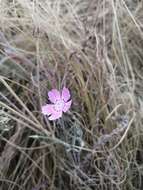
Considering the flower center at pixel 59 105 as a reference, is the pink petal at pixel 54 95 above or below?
above

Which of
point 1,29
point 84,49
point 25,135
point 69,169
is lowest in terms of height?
point 69,169

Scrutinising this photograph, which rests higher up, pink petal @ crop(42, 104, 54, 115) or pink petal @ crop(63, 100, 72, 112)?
pink petal @ crop(42, 104, 54, 115)

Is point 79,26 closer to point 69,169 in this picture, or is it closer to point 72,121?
point 72,121

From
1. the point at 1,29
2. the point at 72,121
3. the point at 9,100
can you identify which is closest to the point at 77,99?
the point at 72,121

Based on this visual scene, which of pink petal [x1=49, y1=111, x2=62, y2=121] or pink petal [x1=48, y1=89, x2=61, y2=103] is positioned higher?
pink petal [x1=48, y1=89, x2=61, y2=103]
